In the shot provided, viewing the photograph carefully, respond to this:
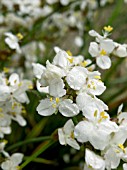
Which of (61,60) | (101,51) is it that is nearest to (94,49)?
(101,51)

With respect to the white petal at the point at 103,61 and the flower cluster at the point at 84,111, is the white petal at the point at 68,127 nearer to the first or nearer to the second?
the flower cluster at the point at 84,111

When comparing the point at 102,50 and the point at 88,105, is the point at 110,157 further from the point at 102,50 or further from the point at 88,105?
the point at 102,50

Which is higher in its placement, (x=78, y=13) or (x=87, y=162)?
(x=78, y=13)

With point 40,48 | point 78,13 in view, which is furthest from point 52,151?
point 78,13

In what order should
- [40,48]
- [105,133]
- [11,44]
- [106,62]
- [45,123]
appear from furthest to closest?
[40,48] < [45,123] < [11,44] < [106,62] < [105,133]

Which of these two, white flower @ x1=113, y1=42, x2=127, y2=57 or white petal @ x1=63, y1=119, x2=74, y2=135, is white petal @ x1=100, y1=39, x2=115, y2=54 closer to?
white flower @ x1=113, y1=42, x2=127, y2=57

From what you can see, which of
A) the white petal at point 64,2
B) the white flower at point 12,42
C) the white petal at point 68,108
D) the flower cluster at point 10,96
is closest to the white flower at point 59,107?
the white petal at point 68,108

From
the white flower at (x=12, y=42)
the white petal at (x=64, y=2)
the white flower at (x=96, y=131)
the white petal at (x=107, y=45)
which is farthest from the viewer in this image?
the white petal at (x=64, y=2)

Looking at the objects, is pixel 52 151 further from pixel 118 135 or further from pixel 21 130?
pixel 118 135

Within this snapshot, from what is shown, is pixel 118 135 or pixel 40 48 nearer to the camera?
pixel 118 135
